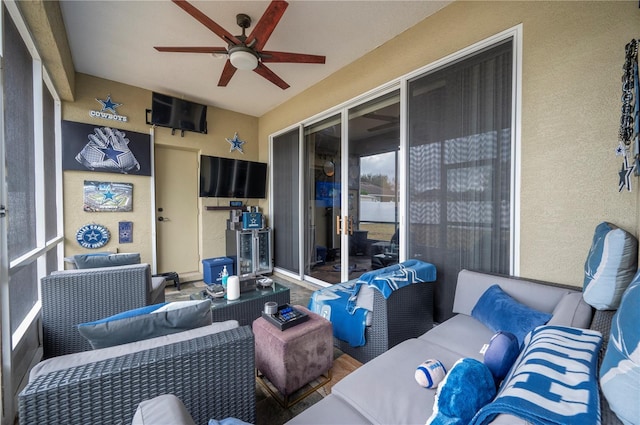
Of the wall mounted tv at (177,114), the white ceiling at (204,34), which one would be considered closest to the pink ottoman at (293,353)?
the white ceiling at (204,34)

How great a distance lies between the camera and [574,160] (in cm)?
173

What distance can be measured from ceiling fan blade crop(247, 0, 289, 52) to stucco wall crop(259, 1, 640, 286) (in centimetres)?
167

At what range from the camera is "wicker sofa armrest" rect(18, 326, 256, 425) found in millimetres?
751

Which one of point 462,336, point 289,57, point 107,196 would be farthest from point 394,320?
point 107,196

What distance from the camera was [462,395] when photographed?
81cm

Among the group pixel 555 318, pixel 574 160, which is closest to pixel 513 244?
pixel 574 160

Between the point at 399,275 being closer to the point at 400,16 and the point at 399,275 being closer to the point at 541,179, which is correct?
the point at 541,179

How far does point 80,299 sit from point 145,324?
1.43 m

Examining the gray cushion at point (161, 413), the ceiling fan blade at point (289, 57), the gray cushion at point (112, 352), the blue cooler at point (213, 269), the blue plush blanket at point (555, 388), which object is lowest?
the blue cooler at point (213, 269)

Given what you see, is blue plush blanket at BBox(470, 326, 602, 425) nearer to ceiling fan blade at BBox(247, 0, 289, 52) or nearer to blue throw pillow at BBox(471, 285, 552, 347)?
blue throw pillow at BBox(471, 285, 552, 347)

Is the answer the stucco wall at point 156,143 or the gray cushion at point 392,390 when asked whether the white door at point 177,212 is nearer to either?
the stucco wall at point 156,143

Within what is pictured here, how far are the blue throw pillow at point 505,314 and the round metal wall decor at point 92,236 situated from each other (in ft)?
15.2

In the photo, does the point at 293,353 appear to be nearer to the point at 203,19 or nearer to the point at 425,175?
the point at 425,175

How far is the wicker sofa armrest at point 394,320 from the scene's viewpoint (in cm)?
184
